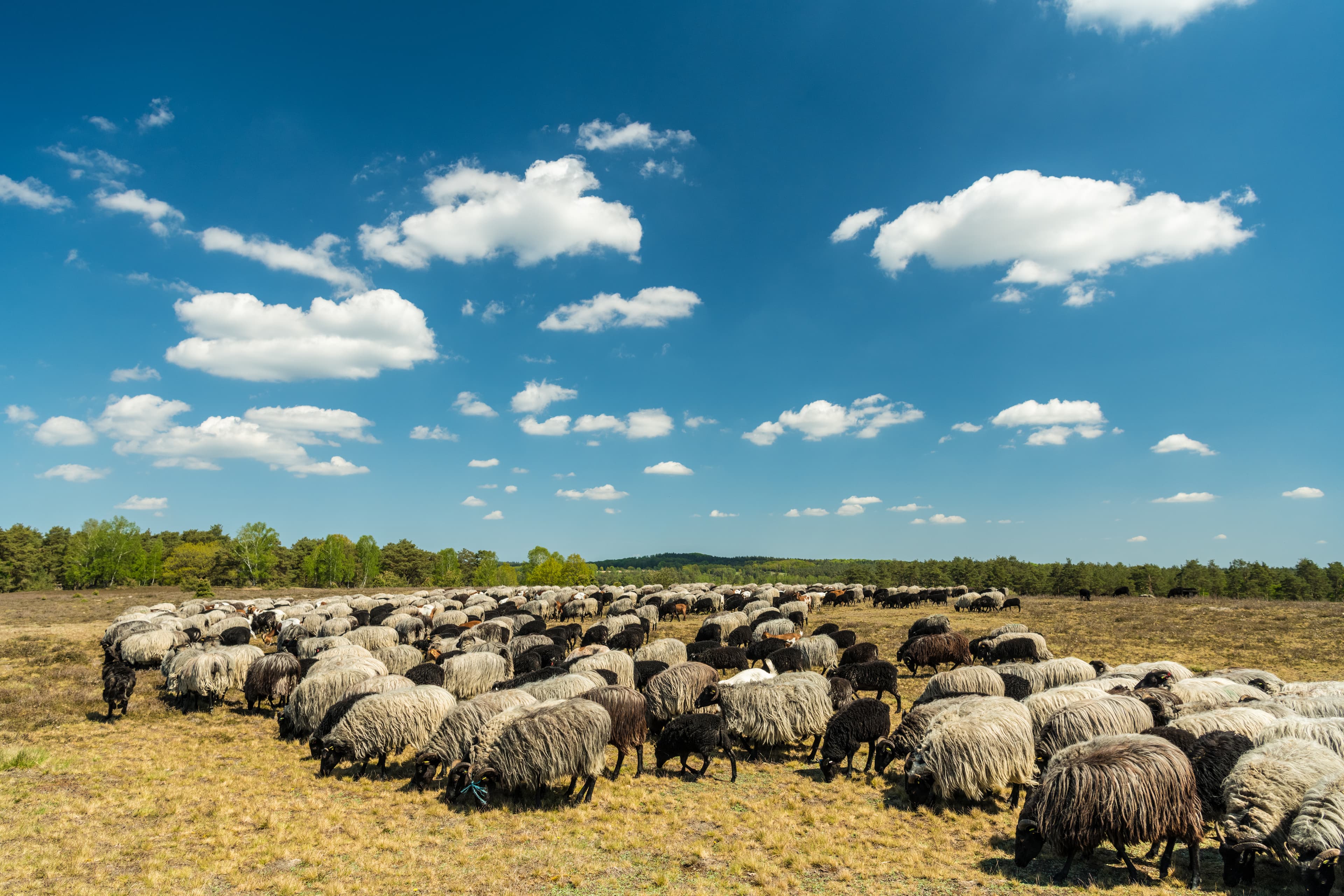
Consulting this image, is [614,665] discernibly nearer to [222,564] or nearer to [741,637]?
[741,637]

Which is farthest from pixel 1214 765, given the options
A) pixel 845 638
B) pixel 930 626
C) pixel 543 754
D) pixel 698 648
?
pixel 930 626

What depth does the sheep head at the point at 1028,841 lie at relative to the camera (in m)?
7.68

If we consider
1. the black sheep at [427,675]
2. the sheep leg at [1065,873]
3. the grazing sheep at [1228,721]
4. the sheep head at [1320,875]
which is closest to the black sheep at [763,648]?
the black sheep at [427,675]

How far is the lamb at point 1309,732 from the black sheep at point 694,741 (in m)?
8.82

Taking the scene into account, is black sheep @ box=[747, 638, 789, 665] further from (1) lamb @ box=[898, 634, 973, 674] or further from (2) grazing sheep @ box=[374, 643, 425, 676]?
(2) grazing sheep @ box=[374, 643, 425, 676]

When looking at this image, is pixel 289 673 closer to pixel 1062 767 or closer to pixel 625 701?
pixel 625 701

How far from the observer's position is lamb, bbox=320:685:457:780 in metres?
11.8

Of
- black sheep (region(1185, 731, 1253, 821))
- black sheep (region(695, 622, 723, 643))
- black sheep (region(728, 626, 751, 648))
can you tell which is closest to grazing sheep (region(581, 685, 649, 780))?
black sheep (region(1185, 731, 1253, 821))

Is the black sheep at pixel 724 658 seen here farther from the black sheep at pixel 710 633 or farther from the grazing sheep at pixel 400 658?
the grazing sheep at pixel 400 658

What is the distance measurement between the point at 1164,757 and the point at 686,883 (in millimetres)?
6570

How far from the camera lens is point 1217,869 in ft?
25.4

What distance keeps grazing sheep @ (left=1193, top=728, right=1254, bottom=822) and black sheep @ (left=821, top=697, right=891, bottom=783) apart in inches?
189

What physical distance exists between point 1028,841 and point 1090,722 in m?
4.05

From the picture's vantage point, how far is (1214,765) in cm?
862
